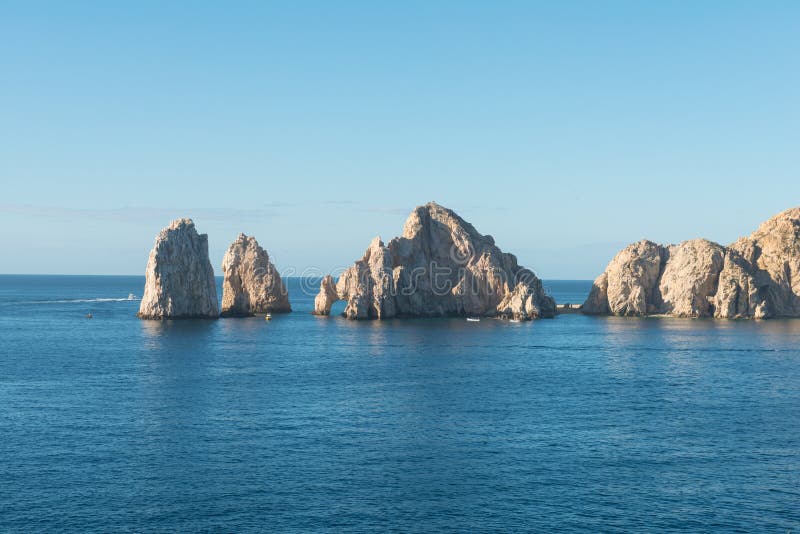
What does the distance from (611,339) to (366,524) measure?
118148 mm

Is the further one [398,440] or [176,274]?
[176,274]

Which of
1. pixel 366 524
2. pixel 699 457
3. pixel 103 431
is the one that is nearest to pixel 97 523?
pixel 366 524

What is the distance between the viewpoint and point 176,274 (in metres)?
192

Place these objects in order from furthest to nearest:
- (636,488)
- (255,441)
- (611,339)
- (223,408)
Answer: (611,339) < (223,408) < (255,441) < (636,488)

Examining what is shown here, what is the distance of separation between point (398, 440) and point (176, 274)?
131 meters

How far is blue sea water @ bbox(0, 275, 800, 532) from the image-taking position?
5497 centimetres

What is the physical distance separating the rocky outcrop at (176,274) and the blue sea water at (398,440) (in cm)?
5270

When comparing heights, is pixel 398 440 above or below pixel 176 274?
below

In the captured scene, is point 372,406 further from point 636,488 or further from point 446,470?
point 636,488

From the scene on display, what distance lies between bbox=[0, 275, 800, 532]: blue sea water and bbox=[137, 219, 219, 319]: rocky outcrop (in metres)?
→ 52.7

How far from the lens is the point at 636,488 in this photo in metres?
60.0

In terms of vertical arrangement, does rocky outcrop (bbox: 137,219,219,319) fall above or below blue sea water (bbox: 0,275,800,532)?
above

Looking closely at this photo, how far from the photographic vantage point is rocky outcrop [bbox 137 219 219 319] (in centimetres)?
19075

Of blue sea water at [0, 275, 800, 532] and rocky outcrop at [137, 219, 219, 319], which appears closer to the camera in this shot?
blue sea water at [0, 275, 800, 532]
